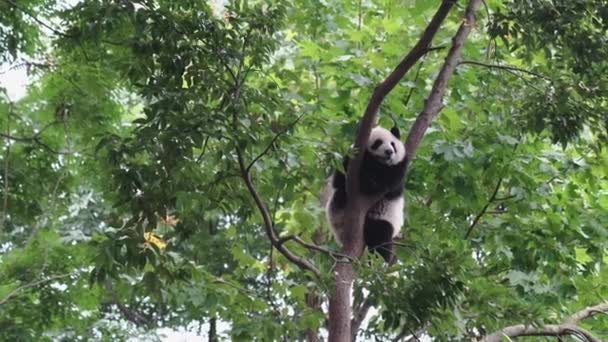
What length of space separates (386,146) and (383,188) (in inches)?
31.6

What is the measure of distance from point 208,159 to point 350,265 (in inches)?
42.4

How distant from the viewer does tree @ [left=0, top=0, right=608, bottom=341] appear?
381 cm

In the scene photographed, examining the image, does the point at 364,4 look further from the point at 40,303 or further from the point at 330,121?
the point at 40,303

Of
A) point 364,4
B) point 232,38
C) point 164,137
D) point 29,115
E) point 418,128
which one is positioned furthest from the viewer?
point 364,4

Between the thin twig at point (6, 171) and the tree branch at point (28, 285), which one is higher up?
the thin twig at point (6, 171)

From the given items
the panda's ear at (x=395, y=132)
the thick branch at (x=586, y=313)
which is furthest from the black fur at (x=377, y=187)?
the thick branch at (x=586, y=313)

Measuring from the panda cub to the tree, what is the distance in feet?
0.63

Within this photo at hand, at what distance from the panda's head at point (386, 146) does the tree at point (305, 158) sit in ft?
0.73

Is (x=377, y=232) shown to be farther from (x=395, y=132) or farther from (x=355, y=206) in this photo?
(x=355, y=206)

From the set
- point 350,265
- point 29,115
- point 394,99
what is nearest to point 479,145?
point 394,99

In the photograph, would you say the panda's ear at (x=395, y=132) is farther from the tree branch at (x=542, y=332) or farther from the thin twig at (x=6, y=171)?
the thin twig at (x=6, y=171)

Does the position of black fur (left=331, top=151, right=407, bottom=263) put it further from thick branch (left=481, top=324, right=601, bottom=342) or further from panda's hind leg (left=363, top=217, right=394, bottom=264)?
thick branch (left=481, top=324, right=601, bottom=342)

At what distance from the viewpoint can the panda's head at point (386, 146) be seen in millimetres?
5776

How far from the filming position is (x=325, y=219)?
6.59 m
